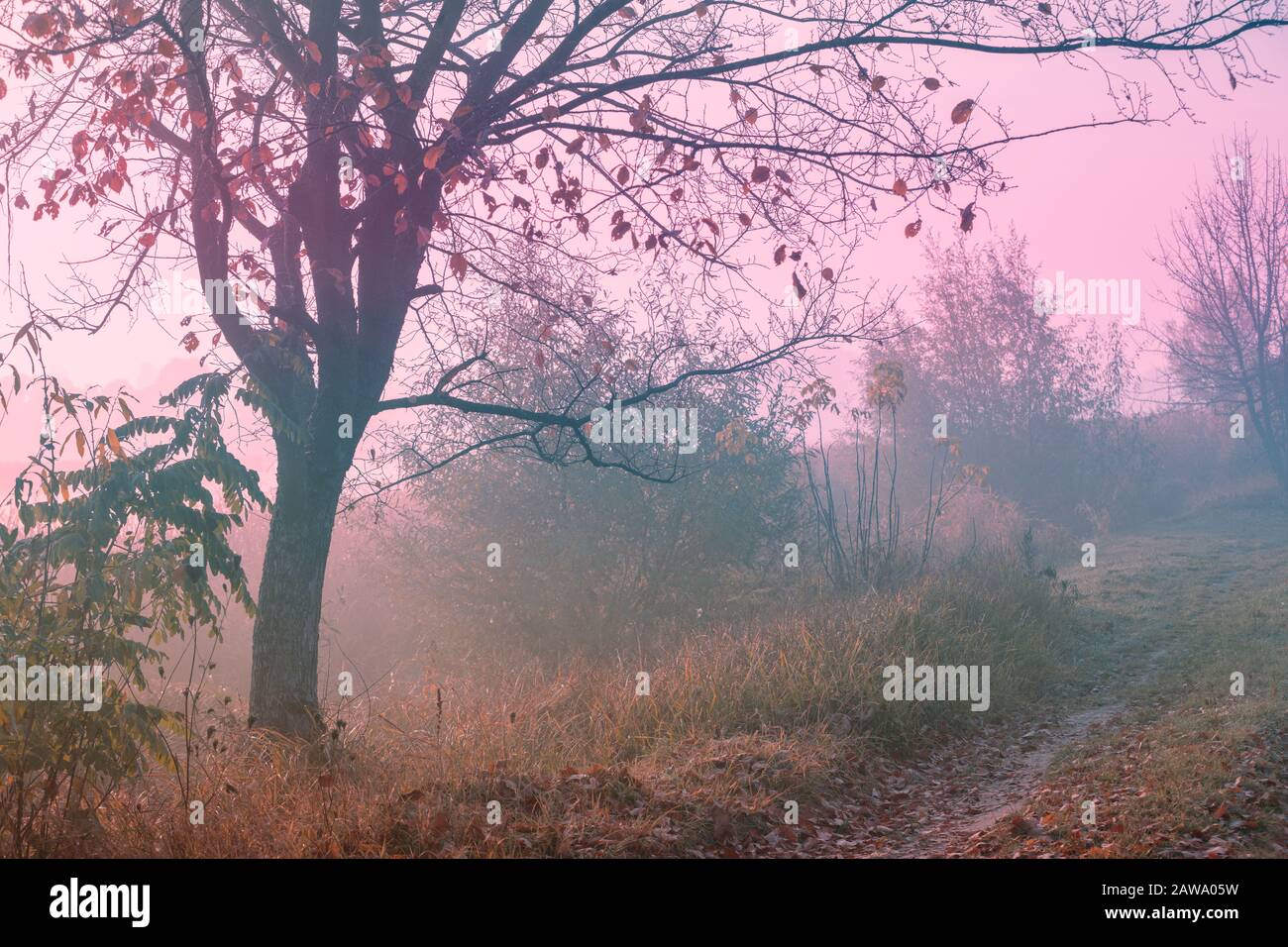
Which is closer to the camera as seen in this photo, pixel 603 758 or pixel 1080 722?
pixel 603 758

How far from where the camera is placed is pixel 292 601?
295 inches

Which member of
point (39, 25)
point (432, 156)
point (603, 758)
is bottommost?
point (603, 758)

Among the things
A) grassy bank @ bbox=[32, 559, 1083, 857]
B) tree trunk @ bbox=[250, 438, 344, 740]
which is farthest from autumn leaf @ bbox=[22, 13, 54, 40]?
grassy bank @ bbox=[32, 559, 1083, 857]

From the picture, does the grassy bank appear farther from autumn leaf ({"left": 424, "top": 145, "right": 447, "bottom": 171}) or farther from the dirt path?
autumn leaf ({"left": 424, "top": 145, "right": 447, "bottom": 171})

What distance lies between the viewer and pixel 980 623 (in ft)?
38.1

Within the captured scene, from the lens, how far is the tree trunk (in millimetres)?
7348

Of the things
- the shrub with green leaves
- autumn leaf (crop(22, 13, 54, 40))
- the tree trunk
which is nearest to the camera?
the shrub with green leaves

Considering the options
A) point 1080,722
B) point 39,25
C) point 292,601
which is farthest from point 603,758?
point 39,25

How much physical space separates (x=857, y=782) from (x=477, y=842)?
333 centimetres

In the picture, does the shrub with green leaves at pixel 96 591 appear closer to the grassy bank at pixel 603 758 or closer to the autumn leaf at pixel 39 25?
the grassy bank at pixel 603 758

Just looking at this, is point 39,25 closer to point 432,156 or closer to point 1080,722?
point 432,156
